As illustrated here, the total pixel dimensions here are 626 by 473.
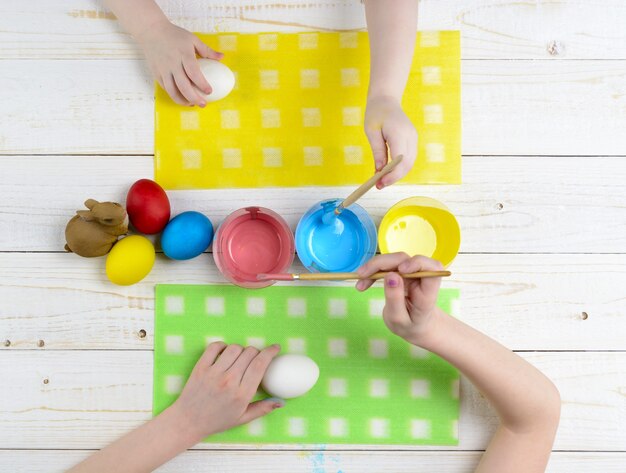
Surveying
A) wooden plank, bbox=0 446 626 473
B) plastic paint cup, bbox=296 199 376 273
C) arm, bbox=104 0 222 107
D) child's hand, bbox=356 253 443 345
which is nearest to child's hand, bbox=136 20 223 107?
arm, bbox=104 0 222 107

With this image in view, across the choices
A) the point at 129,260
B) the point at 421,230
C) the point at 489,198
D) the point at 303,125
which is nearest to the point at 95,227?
the point at 129,260

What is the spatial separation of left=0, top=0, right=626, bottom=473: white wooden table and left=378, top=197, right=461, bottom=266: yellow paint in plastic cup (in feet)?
0.13

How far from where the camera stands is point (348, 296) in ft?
2.70

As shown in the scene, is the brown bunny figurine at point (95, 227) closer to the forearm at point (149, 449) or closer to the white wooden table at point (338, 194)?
the white wooden table at point (338, 194)

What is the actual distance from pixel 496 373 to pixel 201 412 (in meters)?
0.36

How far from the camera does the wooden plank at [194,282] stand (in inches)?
32.5

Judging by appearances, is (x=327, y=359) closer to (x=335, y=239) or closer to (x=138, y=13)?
(x=335, y=239)

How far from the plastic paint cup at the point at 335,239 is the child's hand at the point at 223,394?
0.44 ft

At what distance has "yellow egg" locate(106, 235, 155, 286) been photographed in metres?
0.77

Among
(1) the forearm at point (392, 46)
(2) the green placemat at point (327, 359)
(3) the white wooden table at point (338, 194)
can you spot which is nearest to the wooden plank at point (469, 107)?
(3) the white wooden table at point (338, 194)

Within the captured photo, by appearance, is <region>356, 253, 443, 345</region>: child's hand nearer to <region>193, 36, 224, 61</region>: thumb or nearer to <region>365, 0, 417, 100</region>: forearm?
<region>365, 0, 417, 100</region>: forearm

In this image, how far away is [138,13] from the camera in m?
0.80

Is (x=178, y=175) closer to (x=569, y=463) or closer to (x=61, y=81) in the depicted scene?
(x=61, y=81)

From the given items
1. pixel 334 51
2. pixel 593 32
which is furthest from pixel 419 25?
pixel 593 32
